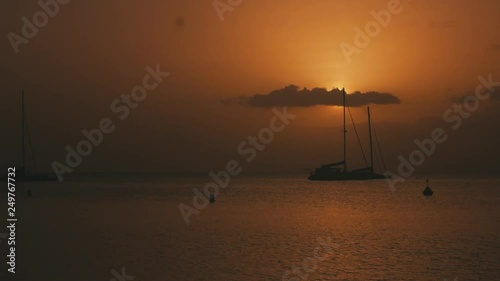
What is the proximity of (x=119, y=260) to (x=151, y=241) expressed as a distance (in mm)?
8081

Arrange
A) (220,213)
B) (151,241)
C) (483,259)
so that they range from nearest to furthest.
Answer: (483,259) → (151,241) → (220,213)

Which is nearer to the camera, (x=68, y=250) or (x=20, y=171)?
(x=68, y=250)

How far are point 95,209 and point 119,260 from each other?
130 ft

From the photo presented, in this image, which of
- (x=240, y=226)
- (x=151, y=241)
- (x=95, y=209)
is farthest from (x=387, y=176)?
(x=151, y=241)

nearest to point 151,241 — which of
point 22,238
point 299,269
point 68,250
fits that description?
point 68,250

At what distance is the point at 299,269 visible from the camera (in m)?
30.5

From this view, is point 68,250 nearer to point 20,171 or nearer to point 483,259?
point 483,259

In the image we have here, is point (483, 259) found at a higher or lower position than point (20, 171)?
lower

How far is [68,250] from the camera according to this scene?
36.8 m

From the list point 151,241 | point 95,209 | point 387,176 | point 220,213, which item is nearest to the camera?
point 151,241

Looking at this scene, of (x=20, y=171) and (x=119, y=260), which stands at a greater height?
(x=20, y=171)

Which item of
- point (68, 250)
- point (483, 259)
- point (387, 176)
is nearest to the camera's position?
point (483, 259)

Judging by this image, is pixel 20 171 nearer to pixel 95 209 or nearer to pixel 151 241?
pixel 95 209

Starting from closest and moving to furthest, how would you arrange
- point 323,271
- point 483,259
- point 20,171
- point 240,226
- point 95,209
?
1. point 323,271
2. point 483,259
3. point 240,226
4. point 95,209
5. point 20,171
